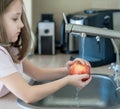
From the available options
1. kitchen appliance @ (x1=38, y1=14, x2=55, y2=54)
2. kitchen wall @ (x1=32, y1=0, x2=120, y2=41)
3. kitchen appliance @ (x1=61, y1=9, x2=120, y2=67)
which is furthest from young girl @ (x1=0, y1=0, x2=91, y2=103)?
kitchen wall @ (x1=32, y1=0, x2=120, y2=41)

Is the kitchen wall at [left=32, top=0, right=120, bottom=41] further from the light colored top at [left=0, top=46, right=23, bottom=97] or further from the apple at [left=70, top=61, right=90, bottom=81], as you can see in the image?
the light colored top at [left=0, top=46, right=23, bottom=97]

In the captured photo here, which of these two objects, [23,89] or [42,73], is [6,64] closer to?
[23,89]

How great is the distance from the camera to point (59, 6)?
2352 mm

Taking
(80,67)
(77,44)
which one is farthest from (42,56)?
(80,67)

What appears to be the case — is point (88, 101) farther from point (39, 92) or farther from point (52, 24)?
point (52, 24)

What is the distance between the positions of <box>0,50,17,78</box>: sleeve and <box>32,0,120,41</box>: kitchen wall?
126 cm

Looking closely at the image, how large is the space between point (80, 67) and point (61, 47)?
1.05 m

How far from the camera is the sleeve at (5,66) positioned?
105 centimetres

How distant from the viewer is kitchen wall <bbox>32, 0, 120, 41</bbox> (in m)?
2.33

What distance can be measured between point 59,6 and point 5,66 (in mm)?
1364

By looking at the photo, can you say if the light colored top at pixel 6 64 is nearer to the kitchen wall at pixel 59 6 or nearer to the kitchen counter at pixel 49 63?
the kitchen counter at pixel 49 63

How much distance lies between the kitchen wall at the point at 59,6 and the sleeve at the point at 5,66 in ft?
4.14

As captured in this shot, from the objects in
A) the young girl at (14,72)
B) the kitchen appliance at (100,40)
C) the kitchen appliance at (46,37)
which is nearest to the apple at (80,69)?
the young girl at (14,72)

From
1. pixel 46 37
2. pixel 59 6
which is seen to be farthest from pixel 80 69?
pixel 59 6
